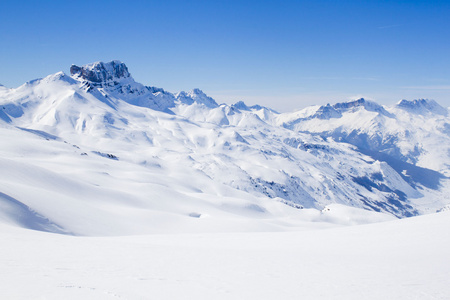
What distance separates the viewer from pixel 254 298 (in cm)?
971

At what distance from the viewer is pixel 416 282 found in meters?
12.0

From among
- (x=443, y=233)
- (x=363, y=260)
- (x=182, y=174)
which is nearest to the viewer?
(x=363, y=260)

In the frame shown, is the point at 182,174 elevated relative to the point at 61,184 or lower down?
elevated

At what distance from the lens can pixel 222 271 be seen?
41.2 ft

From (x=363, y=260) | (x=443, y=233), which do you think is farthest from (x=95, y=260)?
(x=443, y=233)

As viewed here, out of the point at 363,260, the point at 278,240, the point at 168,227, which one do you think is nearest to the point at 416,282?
the point at 363,260

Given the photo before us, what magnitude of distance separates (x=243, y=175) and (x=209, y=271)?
17901 cm

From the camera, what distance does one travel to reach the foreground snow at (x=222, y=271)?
31.0ft

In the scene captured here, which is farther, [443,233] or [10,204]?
[10,204]

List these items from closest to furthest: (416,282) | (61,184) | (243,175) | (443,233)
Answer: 1. (416,282)
2. (443,233)
3. (61,184)
4. (243,175)

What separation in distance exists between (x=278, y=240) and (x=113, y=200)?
30.3 metres

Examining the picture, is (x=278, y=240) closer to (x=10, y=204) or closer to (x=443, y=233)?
(x=443, y=233)

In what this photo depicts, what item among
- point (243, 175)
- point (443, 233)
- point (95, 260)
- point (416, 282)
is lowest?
point (95, 260)

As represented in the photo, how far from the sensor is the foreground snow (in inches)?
372
